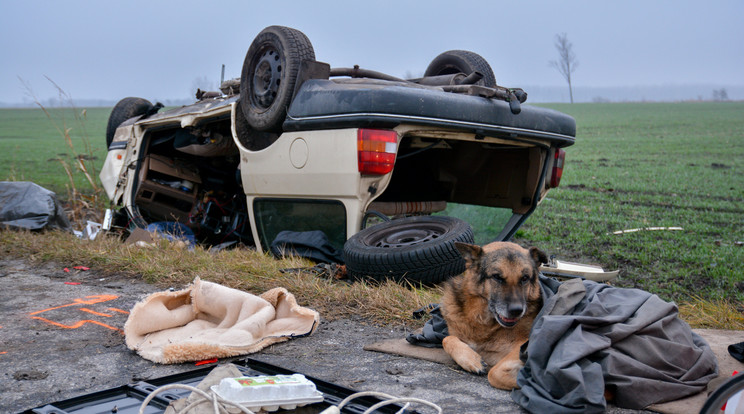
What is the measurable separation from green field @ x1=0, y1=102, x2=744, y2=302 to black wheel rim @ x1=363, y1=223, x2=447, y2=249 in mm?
1714

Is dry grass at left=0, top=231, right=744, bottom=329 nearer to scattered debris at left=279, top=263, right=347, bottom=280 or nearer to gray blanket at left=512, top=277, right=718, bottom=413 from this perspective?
scattered debris at left=279, top=263, right=347, bottom=280

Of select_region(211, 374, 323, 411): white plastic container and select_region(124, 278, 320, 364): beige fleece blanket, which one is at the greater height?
select_region(211, 374, 323, 411): white plastic container

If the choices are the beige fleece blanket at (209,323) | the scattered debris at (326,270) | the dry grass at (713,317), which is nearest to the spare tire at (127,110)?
the scattered debris at (326,270)

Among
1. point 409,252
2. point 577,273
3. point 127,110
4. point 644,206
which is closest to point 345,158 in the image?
point 409,252

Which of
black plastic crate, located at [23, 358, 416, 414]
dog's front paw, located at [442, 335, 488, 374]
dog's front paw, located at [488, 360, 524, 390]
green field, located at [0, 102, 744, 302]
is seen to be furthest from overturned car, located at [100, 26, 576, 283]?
black plastic crate, located at [23, 358, 416, 414]

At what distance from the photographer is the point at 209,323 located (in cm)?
385

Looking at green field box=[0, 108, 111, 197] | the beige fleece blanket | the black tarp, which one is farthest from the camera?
green field box=[0, 108, 111, 197]

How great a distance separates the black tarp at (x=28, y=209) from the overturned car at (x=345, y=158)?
0.83 meters

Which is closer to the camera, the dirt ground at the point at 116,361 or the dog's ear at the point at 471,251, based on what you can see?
the dirt ground at the point at 116,361

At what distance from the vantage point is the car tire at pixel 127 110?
8.59m

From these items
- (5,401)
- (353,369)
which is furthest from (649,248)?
(5,401)

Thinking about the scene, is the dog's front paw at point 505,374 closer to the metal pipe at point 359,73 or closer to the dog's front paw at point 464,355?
the dog's front paw at point 464,355

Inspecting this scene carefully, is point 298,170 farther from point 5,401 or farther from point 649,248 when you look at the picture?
Result: point 649,248

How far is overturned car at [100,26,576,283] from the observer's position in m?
4.79
